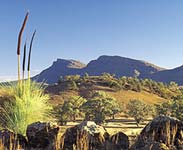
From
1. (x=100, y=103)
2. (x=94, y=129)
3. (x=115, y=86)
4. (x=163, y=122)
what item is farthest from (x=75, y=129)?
(x=115, y=86)

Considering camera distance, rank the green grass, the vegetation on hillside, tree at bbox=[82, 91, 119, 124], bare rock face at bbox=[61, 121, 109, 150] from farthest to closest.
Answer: the vegetation on hillside, tree at bbox=[82, 91, 119, 124], the green grass, bare rock face at bbox=[61, 121, 109, 150]

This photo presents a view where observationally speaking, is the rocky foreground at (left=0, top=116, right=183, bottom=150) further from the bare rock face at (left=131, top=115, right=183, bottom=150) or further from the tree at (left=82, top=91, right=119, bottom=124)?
the tree at (left=82, top=91, right=119, bottom=124)

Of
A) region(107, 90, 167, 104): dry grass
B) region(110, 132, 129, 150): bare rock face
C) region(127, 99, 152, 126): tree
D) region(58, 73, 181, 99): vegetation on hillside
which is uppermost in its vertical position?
region(58, 73, 181, 99): vegetation on hillside

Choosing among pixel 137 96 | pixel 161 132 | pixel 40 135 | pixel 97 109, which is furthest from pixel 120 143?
pixel 137 96

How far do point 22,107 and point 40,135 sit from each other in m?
1.36

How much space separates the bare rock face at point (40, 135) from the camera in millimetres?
10445

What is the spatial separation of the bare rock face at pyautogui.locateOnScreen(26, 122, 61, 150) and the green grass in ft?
2.54

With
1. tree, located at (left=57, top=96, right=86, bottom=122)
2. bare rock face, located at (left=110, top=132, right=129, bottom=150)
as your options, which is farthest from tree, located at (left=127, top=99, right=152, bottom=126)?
bare rock face, located at (left=110, top=132, right=129, bottom=150)

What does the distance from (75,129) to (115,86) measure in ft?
190

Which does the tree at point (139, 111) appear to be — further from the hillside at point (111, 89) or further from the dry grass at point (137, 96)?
the dry grass at point (137, 96)

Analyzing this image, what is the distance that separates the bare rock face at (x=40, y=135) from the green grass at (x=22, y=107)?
78 centimetres

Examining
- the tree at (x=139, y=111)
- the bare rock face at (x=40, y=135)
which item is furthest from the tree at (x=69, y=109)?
the bare rock face at (x=40, y=135)

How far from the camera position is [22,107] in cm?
1144

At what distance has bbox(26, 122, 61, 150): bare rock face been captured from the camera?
411 inches
